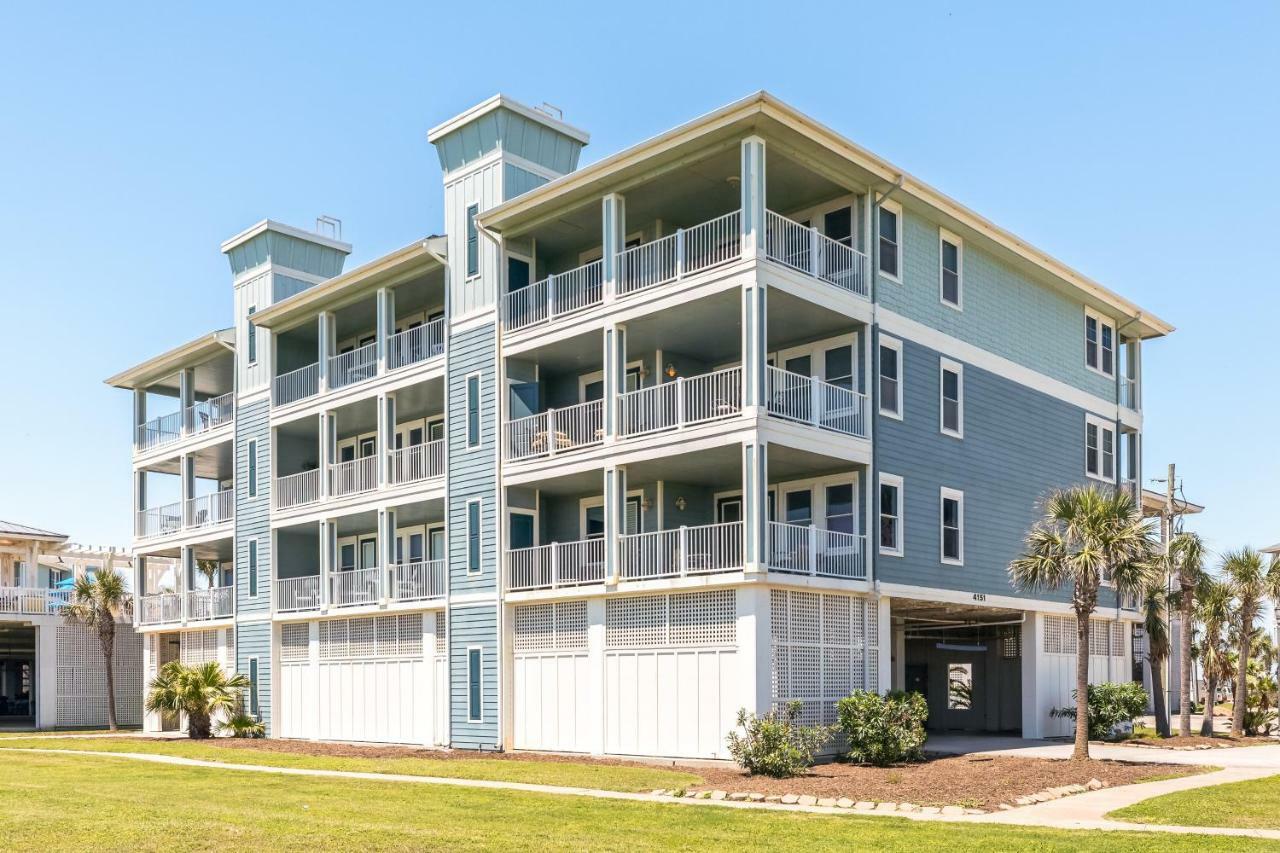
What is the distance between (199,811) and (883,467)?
52.4 ft

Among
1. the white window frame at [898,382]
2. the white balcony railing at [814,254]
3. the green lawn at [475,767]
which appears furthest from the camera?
the white window frame at [898,382]

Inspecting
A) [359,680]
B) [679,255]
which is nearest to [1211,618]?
[679,255]

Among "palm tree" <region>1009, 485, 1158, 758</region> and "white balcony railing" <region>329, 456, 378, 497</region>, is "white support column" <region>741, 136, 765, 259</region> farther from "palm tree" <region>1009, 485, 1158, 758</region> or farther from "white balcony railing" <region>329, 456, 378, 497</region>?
"white balcony railing" <region>329, 456, 378, 497</region>

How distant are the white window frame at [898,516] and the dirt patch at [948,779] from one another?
4.62 metres

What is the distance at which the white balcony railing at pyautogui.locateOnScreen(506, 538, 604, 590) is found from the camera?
2892cm

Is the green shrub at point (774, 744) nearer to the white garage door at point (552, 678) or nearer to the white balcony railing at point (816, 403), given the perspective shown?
the white garage door at point (552, 678)

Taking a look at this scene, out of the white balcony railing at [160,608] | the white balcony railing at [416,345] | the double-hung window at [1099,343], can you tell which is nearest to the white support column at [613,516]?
the white balcony railing at [416,345]

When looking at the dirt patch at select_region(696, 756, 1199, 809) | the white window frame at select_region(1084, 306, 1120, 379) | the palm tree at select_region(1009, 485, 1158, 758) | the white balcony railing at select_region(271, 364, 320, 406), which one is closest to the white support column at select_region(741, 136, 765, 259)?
the palm tree at select_region(1009, 485, 1158, 758)

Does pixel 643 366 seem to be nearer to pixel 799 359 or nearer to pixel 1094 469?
pixel 799 359

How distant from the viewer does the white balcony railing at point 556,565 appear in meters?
28.9

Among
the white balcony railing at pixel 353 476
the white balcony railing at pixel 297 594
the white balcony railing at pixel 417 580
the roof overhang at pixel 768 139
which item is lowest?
the white balcony railing at pixel 297 594

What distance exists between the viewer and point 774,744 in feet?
76.4

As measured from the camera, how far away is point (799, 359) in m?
29.7

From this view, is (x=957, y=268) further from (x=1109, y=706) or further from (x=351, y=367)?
(x=351, y=367)
